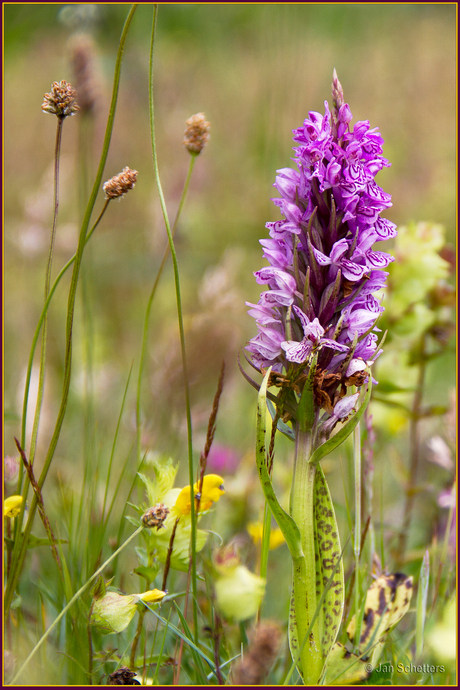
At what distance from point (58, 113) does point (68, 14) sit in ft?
5.48

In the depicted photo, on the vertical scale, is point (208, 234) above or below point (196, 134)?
above

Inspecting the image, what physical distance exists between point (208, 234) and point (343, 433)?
343cm

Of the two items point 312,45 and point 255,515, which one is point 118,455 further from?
point 312,45

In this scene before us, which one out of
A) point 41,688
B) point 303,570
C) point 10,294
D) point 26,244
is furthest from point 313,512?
point 10,294

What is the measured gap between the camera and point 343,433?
0.83 meters

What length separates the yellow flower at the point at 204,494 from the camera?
37.1 inches

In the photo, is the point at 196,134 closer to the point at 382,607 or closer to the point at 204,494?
the point at 204,494

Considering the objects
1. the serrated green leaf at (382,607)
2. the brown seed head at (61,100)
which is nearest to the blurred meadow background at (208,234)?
the serrated green leaf at (382,607)

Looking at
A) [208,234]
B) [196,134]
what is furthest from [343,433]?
[208,234]

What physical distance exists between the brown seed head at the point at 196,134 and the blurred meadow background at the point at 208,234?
1.60 ft

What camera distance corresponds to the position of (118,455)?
6.92 ft

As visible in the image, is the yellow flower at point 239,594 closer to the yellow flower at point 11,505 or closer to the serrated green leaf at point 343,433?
the serrated green leaf at point 343,433

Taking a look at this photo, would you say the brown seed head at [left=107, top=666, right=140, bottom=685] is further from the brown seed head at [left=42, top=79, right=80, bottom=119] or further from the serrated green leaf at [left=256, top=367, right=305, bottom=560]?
the brown seed head at [left=42, top=79, right=80, bottom=119]

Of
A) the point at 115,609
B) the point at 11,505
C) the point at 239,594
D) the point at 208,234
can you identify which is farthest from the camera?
the point at 208,234
